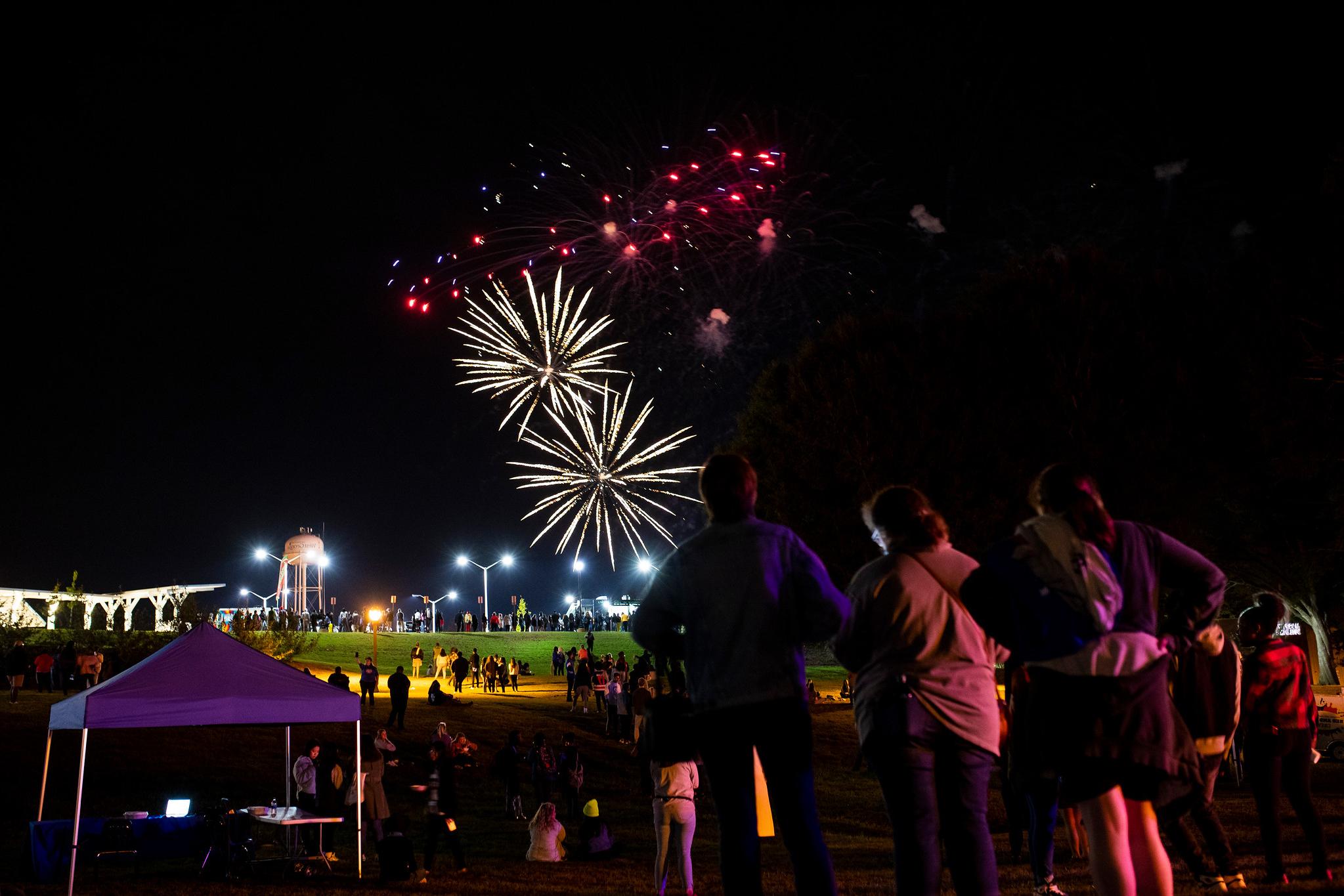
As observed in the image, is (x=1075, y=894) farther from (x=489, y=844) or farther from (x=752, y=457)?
(x=752, y=457)

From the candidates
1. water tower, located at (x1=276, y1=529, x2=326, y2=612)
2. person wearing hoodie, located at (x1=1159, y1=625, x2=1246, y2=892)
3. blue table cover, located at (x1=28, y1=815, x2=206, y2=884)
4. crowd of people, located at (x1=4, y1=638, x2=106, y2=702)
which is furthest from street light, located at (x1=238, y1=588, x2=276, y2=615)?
person wearing hoodie, located at (x1=1159, y1=625, x2=1246, y2=892)

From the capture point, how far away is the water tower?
341 ft

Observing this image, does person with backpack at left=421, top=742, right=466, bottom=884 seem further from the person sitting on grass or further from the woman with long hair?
the woman with long hair

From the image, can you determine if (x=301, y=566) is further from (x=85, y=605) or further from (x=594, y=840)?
(x=594, y=840)

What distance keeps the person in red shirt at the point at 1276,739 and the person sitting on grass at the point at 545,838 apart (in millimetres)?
10394

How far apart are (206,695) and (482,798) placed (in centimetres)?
1202

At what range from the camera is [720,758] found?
13.8ft

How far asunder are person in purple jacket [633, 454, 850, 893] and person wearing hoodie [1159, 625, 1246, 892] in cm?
139

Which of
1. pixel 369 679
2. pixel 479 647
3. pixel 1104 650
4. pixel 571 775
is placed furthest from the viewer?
pixel 479 647

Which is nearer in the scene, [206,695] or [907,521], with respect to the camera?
[907,521]

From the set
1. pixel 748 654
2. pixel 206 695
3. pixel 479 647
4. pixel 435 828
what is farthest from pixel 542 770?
pixel 479 647

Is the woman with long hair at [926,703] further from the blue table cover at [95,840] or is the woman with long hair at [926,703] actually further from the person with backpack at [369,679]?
the person with backpack at [369,679]

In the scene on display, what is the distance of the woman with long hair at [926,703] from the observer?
406 centimetres

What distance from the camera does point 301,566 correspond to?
107 metres
